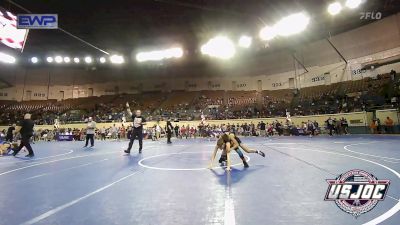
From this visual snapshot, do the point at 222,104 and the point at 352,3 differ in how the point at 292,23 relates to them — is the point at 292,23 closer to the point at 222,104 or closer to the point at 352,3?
the point at 352,3

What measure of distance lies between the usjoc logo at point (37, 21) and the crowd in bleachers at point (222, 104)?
15708 mm

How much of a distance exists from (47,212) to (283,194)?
12.4ft

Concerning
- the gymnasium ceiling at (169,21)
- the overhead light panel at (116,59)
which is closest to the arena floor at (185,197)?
the gymnasium ceiling at (169,21)

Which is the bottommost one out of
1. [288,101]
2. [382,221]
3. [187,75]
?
[382,221]

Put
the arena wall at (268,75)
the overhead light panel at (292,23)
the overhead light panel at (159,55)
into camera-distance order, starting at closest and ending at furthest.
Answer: the overhead light panel at (292,23)
the arena wall at (268,75)
the overhead light panel at (159,55)

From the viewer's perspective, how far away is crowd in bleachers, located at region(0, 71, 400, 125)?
86.1 feet

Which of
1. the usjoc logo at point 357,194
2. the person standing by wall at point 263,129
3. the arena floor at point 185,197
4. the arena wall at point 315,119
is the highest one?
the arena wall at point 315,119

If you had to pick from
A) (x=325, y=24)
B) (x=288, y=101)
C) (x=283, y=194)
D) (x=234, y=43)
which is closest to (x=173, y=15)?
(x=234, y=43)

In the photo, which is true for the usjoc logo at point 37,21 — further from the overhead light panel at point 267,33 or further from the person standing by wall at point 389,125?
the person standing by wall at point 389,125

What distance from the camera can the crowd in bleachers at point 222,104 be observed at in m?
26.2

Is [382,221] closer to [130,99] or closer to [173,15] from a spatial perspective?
[173,15]

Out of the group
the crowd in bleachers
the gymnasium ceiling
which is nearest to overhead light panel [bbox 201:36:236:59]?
the gymnasium ceiling

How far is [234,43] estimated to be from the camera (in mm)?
28938

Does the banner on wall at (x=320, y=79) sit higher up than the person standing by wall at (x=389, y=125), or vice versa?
the banner on wall at (x=320, y=79)
